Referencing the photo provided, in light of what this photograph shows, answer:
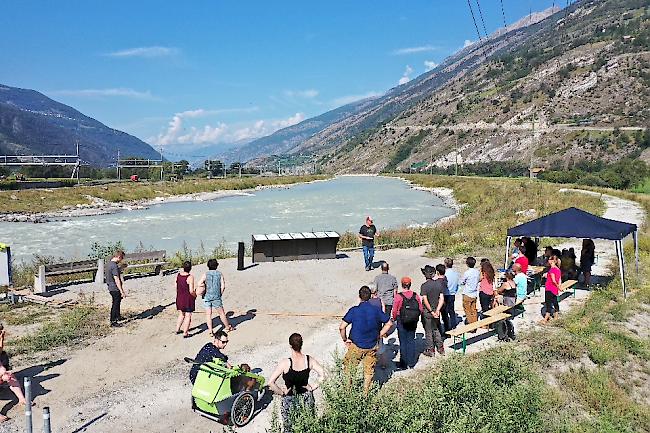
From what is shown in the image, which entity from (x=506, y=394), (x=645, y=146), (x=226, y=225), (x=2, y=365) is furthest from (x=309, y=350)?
(x=645, y=146)

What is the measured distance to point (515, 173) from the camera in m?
93.6

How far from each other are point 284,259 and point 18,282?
8.13m

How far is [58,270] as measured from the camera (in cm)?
1476

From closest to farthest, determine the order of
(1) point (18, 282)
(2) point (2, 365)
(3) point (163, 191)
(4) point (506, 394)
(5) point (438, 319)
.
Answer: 1. (4) point (506, 394)
2. (2) point (2, 365)
3. (5) point (438, 319)
4. (1) point (18, 282)
5. (3) point (163, 191)

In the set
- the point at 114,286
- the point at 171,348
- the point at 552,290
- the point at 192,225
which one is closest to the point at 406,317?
the point at 552,290

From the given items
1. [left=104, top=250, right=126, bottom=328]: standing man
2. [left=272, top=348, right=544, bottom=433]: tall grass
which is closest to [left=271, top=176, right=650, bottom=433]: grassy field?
[left=272, top=348, right=544, bottom=433]: tall grass

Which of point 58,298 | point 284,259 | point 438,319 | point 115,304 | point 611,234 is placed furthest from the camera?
point 284,259

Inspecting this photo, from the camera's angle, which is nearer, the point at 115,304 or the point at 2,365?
the point at 2,365

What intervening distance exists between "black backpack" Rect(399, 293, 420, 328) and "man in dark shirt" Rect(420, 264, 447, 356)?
0.52m

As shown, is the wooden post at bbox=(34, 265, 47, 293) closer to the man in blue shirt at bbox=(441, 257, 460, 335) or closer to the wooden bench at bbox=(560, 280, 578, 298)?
the man in blue shirt at bbox=(441, 257, 460, 335)

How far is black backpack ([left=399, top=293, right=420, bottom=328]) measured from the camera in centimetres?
845

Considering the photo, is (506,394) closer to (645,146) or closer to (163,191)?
(163,191)

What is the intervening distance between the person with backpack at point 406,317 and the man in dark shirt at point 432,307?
1.00ft

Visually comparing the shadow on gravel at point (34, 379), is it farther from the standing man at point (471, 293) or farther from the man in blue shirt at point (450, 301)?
the standing man at point (471, 293)
